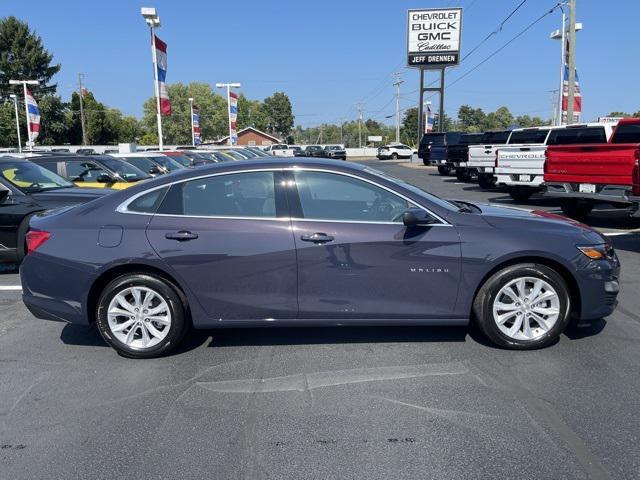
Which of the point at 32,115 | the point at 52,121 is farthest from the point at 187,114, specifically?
the point at 32,115

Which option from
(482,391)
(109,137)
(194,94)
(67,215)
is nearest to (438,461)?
(482,391)

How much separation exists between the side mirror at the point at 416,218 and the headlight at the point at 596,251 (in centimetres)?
124

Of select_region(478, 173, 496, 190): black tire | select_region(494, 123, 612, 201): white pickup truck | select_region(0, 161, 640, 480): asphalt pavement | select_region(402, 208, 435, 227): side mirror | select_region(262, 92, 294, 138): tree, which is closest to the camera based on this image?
select_region(0, 161, 640, 480): asphalt pavement

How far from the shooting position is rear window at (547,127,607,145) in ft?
42.1

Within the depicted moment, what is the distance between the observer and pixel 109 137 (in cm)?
7538

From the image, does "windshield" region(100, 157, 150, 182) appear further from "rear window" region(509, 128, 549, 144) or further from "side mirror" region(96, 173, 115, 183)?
"rear window" region(509, 128, 549, 144)

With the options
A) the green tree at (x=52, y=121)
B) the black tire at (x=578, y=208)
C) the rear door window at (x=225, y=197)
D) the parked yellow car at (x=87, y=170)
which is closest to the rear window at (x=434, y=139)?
the black tire at (x=578, y=208)

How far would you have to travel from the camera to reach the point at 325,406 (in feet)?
11.7

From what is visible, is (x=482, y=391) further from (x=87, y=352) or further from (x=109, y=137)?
(x=109, y=137)

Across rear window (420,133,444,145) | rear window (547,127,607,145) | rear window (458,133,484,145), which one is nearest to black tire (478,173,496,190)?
rear window (547,127,607,145)

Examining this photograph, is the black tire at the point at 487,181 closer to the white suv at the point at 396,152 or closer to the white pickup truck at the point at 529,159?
the white pickup truck at the point at 529,159

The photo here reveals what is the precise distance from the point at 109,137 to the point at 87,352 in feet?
255

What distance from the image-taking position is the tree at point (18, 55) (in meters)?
64.2

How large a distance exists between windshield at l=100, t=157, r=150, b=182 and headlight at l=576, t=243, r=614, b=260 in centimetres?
850
